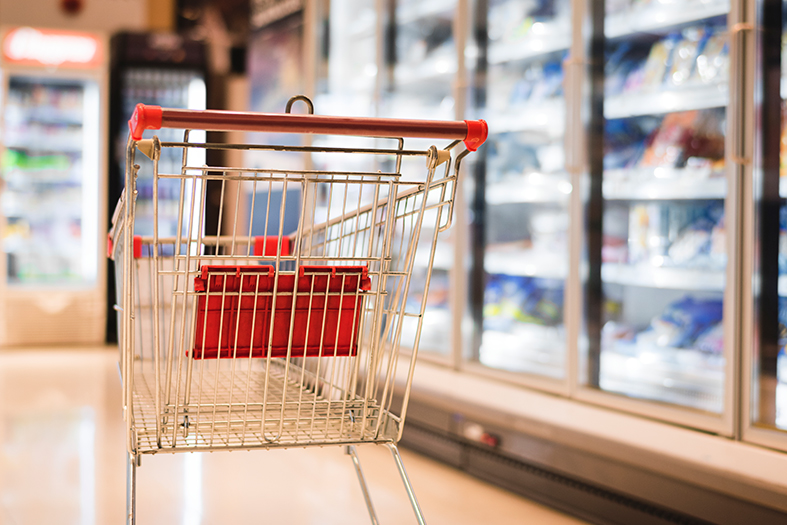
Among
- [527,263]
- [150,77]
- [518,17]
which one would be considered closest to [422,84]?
[518,17]

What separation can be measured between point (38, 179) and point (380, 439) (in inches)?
215

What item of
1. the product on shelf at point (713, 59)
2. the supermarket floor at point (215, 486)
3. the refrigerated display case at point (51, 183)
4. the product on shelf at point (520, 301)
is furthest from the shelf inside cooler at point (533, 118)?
the refrigerated display case at point (51, 183)

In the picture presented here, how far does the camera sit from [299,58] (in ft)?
16.3

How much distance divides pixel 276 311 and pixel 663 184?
64.8 inches

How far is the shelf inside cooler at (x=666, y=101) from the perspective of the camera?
2.42 m

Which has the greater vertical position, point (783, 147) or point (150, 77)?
point (150, 77)

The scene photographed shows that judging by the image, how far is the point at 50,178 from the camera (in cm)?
606

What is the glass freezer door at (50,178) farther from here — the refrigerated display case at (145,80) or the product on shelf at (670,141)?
the product on shelf at (670,141)

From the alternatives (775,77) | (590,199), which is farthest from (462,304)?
(775,77)

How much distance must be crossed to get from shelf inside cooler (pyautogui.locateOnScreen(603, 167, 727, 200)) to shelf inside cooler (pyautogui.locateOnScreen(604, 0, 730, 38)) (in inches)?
20.0

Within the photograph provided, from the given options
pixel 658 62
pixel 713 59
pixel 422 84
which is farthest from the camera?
pixel 422 84

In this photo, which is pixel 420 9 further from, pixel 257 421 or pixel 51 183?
pixel 51 183

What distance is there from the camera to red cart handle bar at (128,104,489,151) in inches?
48.8

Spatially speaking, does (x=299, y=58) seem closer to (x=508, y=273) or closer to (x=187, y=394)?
(x=508, y=273)
